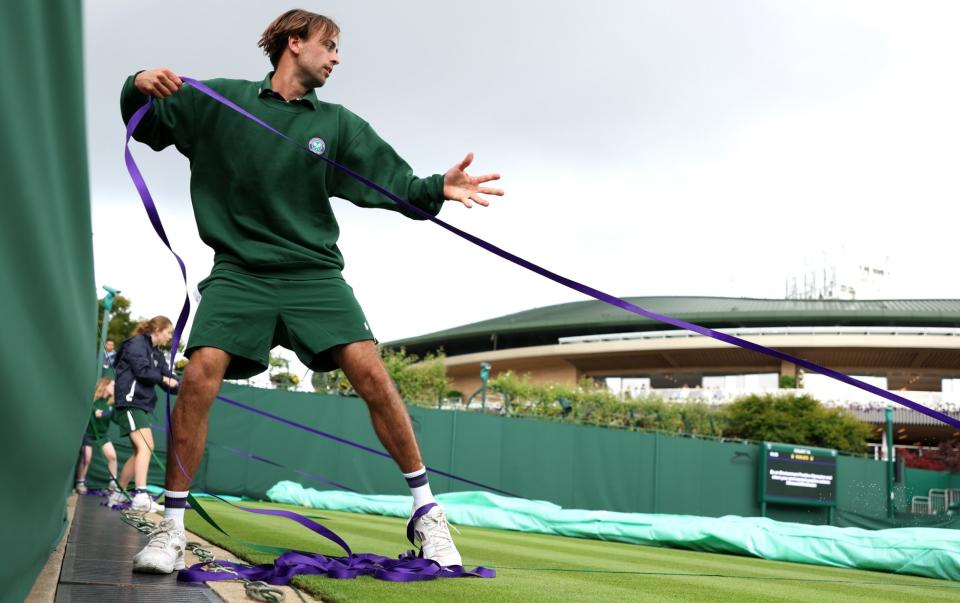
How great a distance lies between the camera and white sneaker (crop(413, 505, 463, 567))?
3.33m

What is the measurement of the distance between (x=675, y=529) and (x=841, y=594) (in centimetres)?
534

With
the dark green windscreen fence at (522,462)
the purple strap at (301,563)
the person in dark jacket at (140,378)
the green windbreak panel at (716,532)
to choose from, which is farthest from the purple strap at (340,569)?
the dark green windscreen fence at (522,462)

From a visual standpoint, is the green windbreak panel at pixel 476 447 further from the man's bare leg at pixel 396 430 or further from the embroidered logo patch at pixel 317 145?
the embroidered logo patch at pixel 317 145

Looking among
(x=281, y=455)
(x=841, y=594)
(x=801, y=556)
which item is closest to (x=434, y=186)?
(x=841, y=594)

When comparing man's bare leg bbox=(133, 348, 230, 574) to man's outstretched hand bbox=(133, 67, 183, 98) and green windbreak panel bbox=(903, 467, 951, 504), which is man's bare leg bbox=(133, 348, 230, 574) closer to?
man's outstretched hand bbox=(133, 67, 183, 98)

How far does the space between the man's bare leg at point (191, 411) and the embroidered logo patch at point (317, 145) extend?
81cm

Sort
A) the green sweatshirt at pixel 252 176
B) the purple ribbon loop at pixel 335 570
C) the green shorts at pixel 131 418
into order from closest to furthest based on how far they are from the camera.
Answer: the purple ribbon loop at pixel 335 570, the green sweatshirt at pixel 252 176, the green shorts at pixel 131 418

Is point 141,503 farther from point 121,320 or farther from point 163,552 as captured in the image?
point 121,320

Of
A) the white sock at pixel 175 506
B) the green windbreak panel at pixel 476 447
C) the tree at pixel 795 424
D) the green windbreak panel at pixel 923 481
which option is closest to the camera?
the white sock at pixel 175 506

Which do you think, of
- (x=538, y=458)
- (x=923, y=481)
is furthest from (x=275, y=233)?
(x=923, y=481)

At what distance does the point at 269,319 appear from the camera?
10.5ft

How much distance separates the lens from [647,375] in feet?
183

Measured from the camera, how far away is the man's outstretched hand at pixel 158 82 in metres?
3.16

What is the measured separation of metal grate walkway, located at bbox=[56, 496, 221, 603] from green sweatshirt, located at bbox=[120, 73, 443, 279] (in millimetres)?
1061
